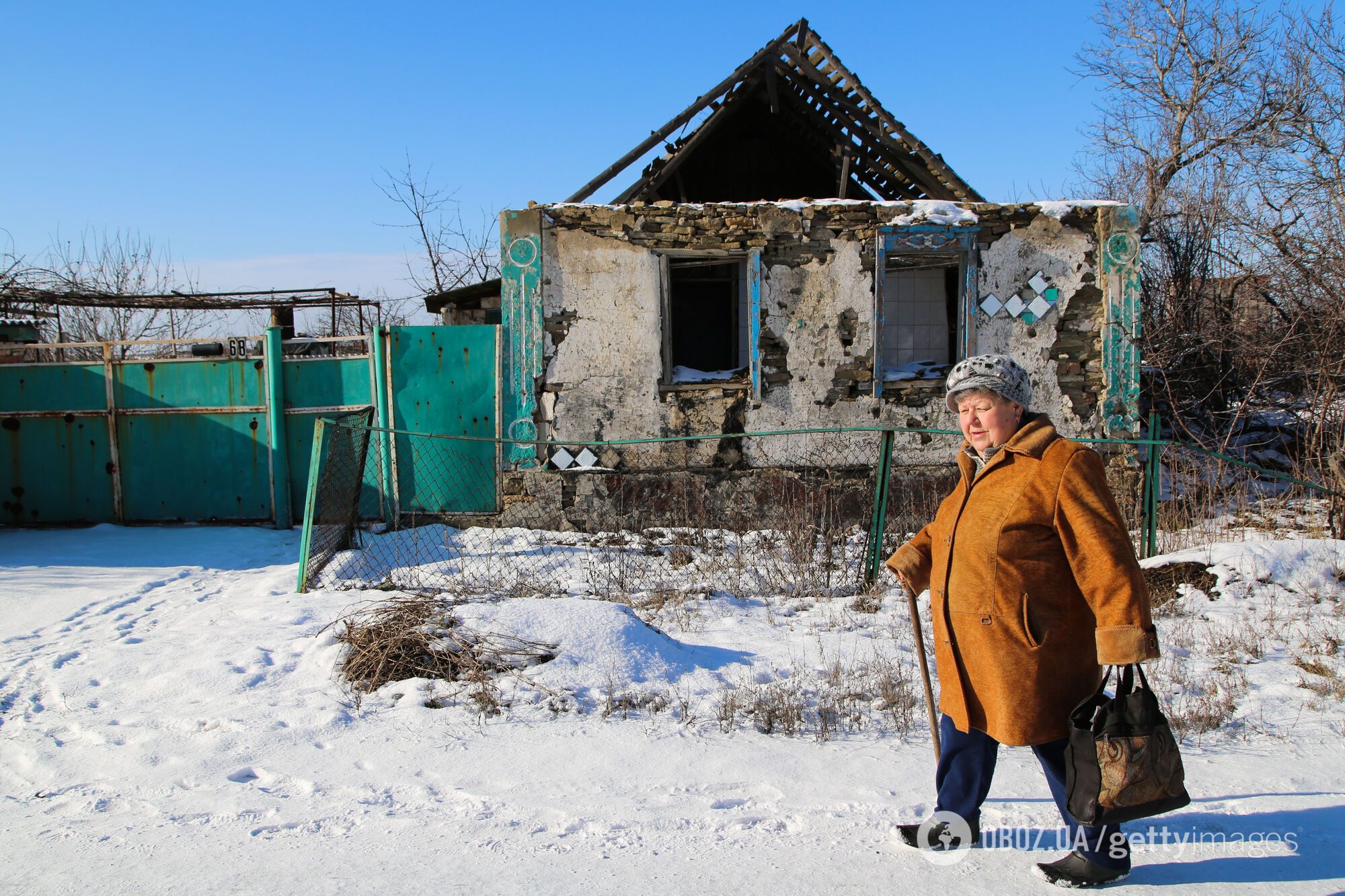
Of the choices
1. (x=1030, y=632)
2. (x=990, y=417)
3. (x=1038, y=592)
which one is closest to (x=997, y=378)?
(x=990, y=417)

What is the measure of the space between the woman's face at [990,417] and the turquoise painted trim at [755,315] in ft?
18.7

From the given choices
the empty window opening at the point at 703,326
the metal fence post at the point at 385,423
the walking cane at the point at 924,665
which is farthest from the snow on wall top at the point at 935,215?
the walking cane at the point at 924,665

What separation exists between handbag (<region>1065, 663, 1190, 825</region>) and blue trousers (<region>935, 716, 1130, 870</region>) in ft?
0.39

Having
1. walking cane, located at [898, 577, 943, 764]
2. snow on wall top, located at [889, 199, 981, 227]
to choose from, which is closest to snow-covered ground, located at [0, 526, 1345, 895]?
walking cane, located at [898, 577, 943, 764]

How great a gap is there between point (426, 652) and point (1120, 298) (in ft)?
23.6

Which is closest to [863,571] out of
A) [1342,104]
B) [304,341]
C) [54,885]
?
[54,885]

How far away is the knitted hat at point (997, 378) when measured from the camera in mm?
2385

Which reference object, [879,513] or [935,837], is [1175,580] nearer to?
[879,513]

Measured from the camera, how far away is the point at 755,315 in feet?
26.8

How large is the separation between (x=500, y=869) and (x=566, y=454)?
572 centimetres

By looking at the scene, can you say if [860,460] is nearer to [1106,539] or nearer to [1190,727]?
[1190,727]

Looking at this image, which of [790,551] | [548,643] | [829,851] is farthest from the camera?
[790,551]

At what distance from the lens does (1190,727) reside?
3525 mm

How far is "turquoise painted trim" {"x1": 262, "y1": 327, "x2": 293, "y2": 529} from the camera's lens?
8.23m
